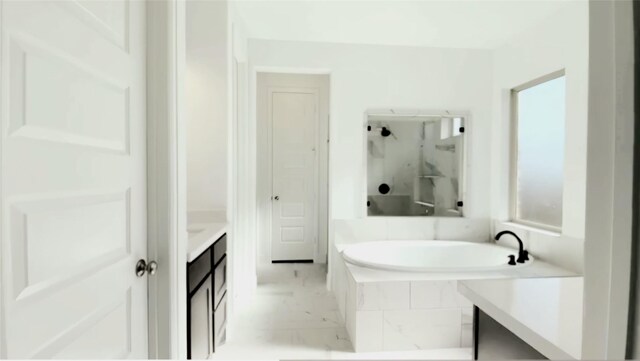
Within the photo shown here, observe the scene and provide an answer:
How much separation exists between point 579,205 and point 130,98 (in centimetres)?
285

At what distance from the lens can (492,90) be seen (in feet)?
10.5

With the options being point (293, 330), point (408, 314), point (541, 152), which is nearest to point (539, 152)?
point (541, 152)

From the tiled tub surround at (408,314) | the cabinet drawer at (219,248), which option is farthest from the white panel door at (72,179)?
the tiled tub surround at (408,314)

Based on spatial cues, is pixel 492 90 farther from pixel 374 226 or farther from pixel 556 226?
pixel 374 226

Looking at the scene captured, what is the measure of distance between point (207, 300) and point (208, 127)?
1.13 metres

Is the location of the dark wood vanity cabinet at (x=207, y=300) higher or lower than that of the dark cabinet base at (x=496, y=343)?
lower

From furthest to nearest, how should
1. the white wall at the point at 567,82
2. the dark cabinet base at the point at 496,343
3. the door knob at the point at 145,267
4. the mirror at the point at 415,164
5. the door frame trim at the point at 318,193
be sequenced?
the door frame trim at the point at 318,193
the mirror at the point at 415,164
the white wall at the point at 567,82
the door knob at the point at 145,267
the dark cabinet base at the point at 496,343

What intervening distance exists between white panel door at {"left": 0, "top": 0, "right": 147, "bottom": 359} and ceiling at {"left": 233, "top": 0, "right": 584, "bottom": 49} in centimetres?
Result: 163

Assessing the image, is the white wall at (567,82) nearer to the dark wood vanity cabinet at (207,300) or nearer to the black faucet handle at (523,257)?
the black faucet handle at (523,257)

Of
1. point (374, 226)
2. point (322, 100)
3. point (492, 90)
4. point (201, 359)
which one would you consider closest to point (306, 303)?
point (374, 226)

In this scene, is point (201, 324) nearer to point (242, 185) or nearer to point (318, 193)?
point (242, 185)

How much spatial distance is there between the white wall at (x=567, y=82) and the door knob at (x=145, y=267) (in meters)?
2.57

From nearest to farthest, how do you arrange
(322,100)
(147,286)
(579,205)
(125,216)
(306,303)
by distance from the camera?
(125,216) < (147,286) < (579,205) < (306,303) < (322,100)

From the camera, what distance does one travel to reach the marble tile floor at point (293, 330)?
2.00m
